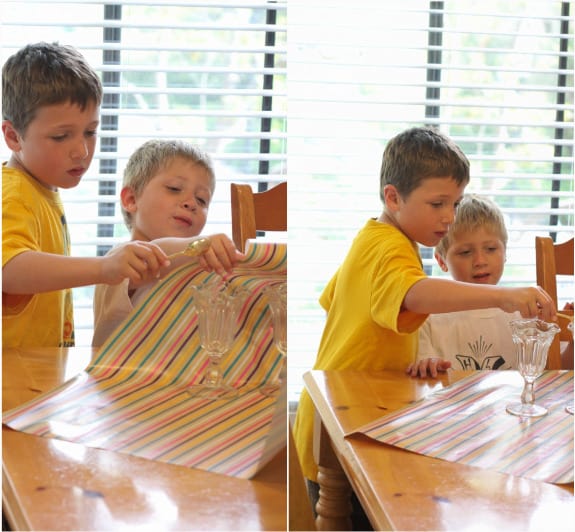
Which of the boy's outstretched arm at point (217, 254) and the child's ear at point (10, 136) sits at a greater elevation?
the child's ear at point (10, 136)

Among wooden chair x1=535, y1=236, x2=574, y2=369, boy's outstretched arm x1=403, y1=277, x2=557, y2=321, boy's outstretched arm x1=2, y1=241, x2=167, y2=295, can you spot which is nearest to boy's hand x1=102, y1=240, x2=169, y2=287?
boy's outstretched arm x1=2, y1=241, x2=167, y2=295

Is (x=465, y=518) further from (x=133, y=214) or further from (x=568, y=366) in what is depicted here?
(x=568, y=366)

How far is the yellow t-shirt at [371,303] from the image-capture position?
0.86 m

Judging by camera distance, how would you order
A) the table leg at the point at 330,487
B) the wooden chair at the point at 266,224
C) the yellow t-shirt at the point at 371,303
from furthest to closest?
the yellow t-shirt at the point at 371,303 < the table leg at the point at 330,487 < the wooden chair at the point at 266,224

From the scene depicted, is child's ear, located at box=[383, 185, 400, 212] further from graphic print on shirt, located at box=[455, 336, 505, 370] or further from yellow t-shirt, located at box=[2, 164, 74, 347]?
yellow t-shirt, located at box=[2, 164, 74, 347]

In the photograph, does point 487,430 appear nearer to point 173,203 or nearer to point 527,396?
point 527,396

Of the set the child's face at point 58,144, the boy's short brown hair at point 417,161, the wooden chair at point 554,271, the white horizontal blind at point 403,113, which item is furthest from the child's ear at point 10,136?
the wooden chair at point 554,271

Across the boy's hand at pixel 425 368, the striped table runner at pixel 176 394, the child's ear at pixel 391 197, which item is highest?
the child's ear at pixel 391 197

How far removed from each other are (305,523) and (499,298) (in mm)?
387

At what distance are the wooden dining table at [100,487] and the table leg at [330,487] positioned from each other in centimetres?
20

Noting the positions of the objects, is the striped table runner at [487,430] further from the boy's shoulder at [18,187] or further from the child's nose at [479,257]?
the boy's shoulder at [18,187]

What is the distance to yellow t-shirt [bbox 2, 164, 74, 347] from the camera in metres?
0.52

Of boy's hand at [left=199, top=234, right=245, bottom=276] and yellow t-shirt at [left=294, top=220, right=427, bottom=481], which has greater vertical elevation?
boy's hand at [left=199, top=234, right=245, bottom=276]

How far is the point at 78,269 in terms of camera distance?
1.76ft
